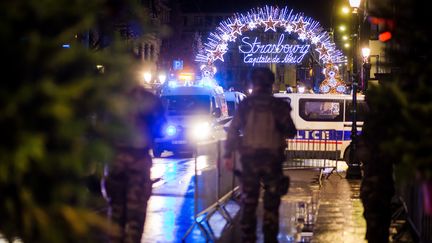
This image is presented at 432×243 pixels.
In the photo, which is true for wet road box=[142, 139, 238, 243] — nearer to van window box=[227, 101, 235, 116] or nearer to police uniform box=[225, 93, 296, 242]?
police uniform box=[225, 93, 296, 242]

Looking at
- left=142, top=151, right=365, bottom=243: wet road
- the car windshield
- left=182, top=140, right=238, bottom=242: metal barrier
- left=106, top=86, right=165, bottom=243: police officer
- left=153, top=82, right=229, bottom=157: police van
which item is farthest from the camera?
the car windshield

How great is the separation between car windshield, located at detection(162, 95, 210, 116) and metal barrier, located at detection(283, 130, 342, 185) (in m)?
Result: 4.27

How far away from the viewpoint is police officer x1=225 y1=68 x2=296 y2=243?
7.58 meters

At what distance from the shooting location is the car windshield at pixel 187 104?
2319 cm

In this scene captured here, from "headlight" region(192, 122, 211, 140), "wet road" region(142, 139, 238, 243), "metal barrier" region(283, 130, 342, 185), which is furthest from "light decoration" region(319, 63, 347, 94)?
"wet road" region(142, 139, 238, 243)

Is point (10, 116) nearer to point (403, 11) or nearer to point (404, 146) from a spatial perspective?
point (404, 146)

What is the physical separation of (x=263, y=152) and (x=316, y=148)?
40.2 feet

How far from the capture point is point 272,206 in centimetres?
765

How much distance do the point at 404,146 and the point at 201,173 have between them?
18.1ft

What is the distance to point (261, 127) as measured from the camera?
24.9 feet

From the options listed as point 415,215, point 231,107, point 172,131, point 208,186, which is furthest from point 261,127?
point 231,107

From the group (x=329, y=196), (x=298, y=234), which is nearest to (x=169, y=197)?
(x=329, y=196)

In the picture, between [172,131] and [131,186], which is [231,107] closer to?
[172,131]

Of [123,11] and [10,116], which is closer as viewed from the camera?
[10,116]
